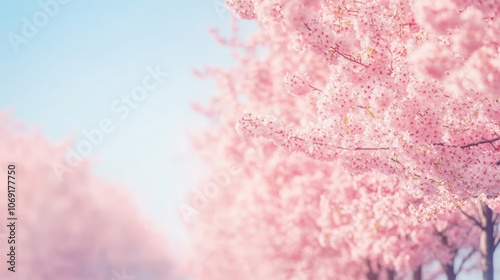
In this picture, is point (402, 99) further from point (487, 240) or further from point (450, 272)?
point (450, 272)

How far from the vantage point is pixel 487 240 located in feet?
38.1

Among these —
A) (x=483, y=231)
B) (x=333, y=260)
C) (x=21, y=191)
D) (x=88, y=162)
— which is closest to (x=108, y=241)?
(x=88, y=162)

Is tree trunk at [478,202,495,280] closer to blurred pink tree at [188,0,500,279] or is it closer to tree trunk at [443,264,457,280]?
blurred pink tree at [188,0,500,279]

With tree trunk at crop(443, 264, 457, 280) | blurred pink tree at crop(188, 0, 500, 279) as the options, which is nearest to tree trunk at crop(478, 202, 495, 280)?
blurred pink tree at crop(188, 0, 500, 279)

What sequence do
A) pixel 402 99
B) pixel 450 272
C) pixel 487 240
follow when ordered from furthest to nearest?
pixel 450 272 < pixel 487 240 < pixel 402 99

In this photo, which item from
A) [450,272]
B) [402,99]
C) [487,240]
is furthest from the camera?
[450,272]

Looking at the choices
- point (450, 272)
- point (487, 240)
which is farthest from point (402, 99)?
point (450, 272)

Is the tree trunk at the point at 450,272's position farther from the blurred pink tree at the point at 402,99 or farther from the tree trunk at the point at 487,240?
the tree trunk at the point at 487,240

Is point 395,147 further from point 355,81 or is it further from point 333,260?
point 333,260

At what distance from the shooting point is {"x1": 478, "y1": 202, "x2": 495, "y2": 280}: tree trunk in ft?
37.5

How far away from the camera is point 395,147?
22.0ft

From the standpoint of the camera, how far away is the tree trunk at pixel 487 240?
1142 centimetres

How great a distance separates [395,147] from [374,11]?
156 centimetres

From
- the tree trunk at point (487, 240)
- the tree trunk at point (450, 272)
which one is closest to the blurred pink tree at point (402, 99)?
the tree trunk at point (487, 240)
